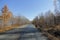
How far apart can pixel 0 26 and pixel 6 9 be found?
16521mm

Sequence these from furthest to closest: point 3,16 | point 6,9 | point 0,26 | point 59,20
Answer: point 6,9, point 3,16, point 0,26, point 59,20

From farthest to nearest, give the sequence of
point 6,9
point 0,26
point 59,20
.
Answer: point 6,9, point 0,26, point 59,20

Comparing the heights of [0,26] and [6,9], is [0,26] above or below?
below

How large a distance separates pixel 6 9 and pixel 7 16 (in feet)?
15.2

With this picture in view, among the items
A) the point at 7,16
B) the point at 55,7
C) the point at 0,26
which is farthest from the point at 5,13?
the point at 55,7

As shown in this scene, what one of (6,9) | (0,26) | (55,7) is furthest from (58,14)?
(6,9)

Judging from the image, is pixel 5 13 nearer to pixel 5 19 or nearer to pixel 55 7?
pixel 5 19

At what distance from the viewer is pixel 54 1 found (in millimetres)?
44656

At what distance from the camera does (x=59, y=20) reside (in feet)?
139

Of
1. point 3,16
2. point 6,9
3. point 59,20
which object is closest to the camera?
point 59,20

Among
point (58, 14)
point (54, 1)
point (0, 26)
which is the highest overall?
point (54, 1)

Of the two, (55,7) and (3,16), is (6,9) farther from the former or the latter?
(55,7)

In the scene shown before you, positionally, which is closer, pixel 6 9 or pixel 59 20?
pixel 59 20

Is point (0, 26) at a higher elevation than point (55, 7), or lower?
lower
